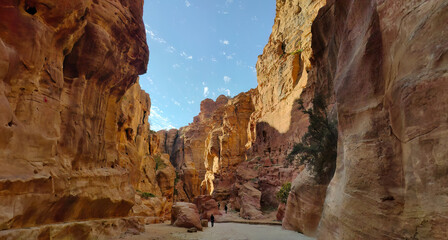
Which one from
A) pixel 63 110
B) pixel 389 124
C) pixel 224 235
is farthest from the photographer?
pixel 224 235

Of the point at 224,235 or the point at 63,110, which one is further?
the point at 224,235

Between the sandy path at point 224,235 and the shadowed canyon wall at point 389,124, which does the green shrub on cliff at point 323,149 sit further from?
the sandy path at point 224,235

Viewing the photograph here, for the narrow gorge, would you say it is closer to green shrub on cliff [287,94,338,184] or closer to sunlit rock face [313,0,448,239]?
sunlit rock face [313,0,448,239]

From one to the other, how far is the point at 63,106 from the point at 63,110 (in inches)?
6.9

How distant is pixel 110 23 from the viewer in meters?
12.6

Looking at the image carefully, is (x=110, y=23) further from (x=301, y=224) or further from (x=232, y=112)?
(x=232, y=112)

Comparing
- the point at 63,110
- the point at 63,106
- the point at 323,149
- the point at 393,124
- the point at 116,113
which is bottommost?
the point at 323,149

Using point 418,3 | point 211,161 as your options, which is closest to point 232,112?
point 211,161

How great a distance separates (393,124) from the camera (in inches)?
218

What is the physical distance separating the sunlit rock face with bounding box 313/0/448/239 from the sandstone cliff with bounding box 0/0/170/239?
9.62 metres

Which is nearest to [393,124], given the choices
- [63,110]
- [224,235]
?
[63,110]

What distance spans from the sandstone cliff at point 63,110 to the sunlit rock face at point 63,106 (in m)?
0.03

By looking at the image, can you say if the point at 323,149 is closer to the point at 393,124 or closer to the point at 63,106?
the point at 393,124

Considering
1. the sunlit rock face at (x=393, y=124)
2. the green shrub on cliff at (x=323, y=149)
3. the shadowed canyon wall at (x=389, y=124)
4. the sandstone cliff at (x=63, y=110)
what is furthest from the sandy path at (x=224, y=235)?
the sunlit rock face at (x=393, y=124)
